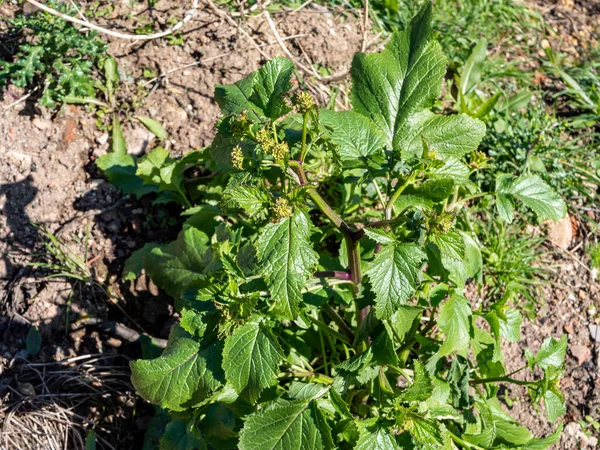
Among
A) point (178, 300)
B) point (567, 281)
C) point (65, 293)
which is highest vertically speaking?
point (178, 300)

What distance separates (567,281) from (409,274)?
2.12m

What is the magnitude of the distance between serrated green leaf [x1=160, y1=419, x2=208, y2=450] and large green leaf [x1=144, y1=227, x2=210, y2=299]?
1.85 ft

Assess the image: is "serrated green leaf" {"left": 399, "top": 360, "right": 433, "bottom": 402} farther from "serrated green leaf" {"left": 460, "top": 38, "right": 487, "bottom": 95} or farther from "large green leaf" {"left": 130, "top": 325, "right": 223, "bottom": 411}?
"serrated green leaf" {"left": 460, "top": 38, "right": 487, "bottom": 95}

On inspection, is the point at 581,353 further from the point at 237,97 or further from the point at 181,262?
the point at 237,97

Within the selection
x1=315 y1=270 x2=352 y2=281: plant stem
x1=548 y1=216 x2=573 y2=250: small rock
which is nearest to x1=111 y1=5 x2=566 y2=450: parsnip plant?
x1=315 y1=270 x2=352 y2=281: plant stem

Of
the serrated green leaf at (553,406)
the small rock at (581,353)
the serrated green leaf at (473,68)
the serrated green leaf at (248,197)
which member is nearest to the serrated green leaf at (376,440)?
the serrated green leaf at (553,406)

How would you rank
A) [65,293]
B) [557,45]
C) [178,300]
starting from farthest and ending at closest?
[557,45] < [65,293] < [178,300]

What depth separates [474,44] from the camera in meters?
4.29

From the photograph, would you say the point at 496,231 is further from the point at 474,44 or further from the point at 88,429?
the point at 88,429

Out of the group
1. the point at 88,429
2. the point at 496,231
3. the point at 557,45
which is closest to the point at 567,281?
the point at 496,231

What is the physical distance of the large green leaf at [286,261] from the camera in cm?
199

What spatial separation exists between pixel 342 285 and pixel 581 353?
5.56 feet

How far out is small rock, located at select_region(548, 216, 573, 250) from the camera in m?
3.84

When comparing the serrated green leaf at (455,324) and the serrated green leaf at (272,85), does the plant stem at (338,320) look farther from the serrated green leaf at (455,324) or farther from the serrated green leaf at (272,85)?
the serrated green leaf at (272,85)
